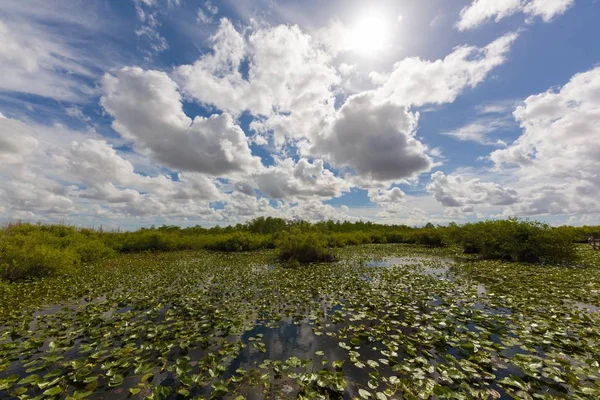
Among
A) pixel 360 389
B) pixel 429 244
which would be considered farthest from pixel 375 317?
pixel 429 244

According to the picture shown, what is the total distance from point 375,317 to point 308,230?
49.8 feet

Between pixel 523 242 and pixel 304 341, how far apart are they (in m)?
19.5

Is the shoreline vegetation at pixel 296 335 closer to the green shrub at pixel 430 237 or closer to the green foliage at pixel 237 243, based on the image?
the green foliage at pixel 237 243

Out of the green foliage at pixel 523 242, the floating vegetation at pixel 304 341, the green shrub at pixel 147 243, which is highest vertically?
the green foliage at pixel 523 242

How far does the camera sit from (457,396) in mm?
3508

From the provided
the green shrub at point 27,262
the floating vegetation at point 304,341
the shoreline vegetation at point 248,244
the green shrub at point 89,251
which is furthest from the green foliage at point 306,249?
the green shrub at point 89,251

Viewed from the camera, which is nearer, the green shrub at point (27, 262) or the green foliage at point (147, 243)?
the green shrub at point (27, 262)

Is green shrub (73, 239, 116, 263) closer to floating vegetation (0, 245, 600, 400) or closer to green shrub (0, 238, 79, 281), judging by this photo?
green shrub (0, 238, 79, 281)

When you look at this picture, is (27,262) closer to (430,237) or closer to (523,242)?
(523,242)

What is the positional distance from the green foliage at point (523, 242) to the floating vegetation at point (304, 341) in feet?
23.6

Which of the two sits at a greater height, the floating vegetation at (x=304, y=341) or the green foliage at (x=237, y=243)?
the green foliage at (x=237, y=243)

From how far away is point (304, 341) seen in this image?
5828 millimetres

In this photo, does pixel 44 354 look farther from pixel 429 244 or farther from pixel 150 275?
pixel 429 244

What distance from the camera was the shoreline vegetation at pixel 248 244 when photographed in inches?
504
